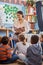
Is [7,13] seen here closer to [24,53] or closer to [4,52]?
[24,53]

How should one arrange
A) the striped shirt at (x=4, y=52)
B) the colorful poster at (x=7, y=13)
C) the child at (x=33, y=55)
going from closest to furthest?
1. the child at (x=33, y=55)
2. the striped shirt at (x=4, y=52)
3. the colorful poster at (x=7, y=13)

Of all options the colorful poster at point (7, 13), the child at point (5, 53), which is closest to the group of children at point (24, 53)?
the child at point (5, 53)

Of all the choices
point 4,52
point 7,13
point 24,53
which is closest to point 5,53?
point 4,52

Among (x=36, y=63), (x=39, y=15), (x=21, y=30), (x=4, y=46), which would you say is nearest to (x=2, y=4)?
(x=39, y=15)

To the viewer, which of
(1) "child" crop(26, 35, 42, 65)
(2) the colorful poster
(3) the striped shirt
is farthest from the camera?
(2) the colorful poster

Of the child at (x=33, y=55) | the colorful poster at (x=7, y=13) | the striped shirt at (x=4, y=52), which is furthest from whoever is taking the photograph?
the colorful poster at (x=7, y=13)

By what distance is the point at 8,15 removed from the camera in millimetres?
5457

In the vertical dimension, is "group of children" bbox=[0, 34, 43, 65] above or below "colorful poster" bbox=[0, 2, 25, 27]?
below

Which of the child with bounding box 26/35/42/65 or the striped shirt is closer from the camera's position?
the child with bounding box 26/35/42/65

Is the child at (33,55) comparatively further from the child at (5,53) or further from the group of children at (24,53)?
the child at (5,53)

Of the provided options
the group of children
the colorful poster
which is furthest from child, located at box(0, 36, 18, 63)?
Answer: the colorful poster

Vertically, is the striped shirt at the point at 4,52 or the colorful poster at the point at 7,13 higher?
the colorful poster at the point at 7,13

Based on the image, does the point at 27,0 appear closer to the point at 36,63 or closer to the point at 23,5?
the point at 23,5

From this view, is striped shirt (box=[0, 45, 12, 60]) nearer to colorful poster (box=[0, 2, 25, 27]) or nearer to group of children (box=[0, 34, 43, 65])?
group of children (box=[0, 34, 43, 65])
